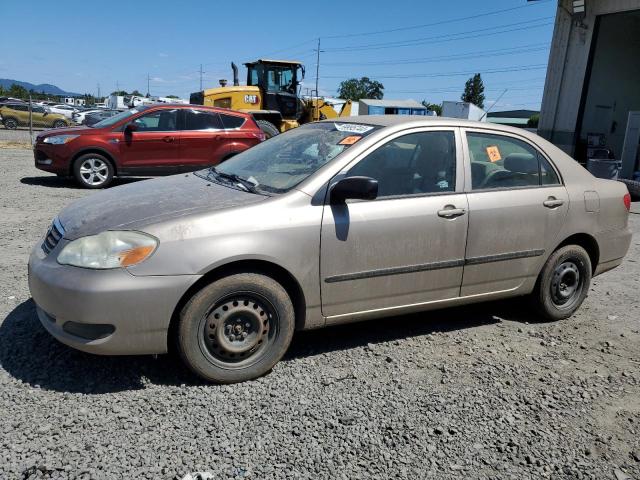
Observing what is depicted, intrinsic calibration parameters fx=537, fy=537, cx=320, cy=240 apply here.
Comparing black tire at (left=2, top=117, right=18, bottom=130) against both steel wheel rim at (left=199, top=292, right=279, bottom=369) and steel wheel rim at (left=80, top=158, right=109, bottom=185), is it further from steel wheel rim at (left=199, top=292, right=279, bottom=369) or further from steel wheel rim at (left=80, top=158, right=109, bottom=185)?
steel wheel rim at (left=199, top=292, right=279, bottom=369)

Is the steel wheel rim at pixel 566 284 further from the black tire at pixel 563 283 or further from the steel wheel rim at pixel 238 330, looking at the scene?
the steel wheel rim at pixel 238 330

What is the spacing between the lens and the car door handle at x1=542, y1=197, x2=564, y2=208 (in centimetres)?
428

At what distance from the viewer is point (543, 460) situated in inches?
108

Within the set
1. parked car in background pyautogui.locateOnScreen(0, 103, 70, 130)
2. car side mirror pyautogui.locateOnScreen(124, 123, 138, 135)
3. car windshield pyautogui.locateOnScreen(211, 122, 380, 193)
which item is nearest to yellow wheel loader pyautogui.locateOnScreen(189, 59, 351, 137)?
car side mirror pyautogui.locateOnScreen(124, 123, 138, 135)

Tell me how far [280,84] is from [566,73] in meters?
8.99

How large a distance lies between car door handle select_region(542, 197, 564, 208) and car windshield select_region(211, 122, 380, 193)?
5.09 feet

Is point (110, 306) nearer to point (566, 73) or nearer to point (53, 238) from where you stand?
point (53, 238)

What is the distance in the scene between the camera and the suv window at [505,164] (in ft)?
13.5

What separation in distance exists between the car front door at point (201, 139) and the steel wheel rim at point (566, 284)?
7851mm

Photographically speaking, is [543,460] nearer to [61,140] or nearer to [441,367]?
[441,367]

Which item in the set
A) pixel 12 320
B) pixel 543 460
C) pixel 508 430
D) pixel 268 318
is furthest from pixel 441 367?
pixel 12 320

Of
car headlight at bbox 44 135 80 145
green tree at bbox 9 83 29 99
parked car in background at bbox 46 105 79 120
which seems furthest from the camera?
green tree at bbox 9 83 29 99

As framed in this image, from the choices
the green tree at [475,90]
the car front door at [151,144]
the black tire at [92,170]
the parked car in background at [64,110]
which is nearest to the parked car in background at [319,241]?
the car front door at [151,144]

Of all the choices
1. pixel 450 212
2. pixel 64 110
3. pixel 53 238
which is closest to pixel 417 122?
pixel 450 212
